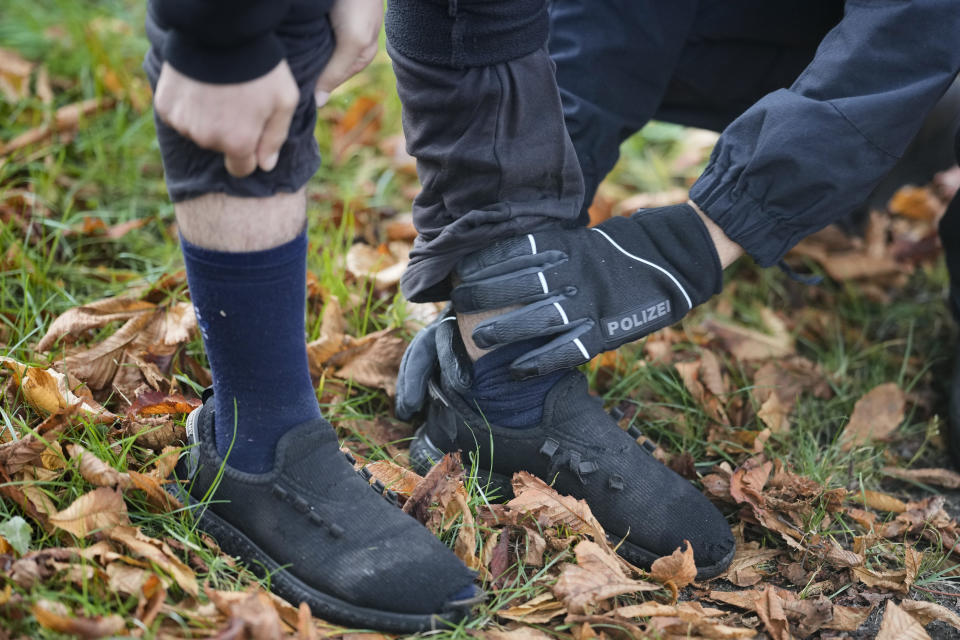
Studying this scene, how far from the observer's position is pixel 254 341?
1.12 m

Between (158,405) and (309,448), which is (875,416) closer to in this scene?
(309,448)

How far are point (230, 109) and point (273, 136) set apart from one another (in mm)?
67

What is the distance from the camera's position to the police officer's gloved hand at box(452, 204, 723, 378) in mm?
1342

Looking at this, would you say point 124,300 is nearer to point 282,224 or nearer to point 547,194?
point 282,224

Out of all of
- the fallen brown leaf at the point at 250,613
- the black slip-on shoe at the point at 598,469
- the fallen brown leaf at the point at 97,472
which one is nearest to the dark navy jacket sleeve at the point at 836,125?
the black slip-on shoe at the point at 598,469

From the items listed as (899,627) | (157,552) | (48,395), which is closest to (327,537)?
(157,552)

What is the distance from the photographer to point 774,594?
1.28 metres

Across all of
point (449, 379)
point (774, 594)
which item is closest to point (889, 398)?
point (774, 594)

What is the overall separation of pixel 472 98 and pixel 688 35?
829 millimetres

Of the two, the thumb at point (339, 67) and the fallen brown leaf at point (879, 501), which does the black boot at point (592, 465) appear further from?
the thumb at point (339, 67)

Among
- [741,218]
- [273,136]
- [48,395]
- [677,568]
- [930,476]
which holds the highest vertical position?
[273,136]

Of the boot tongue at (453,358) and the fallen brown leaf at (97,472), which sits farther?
the boot tongue at (453,358)

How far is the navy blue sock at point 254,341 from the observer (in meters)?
1.08

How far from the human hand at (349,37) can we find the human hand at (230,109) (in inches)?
5.3
